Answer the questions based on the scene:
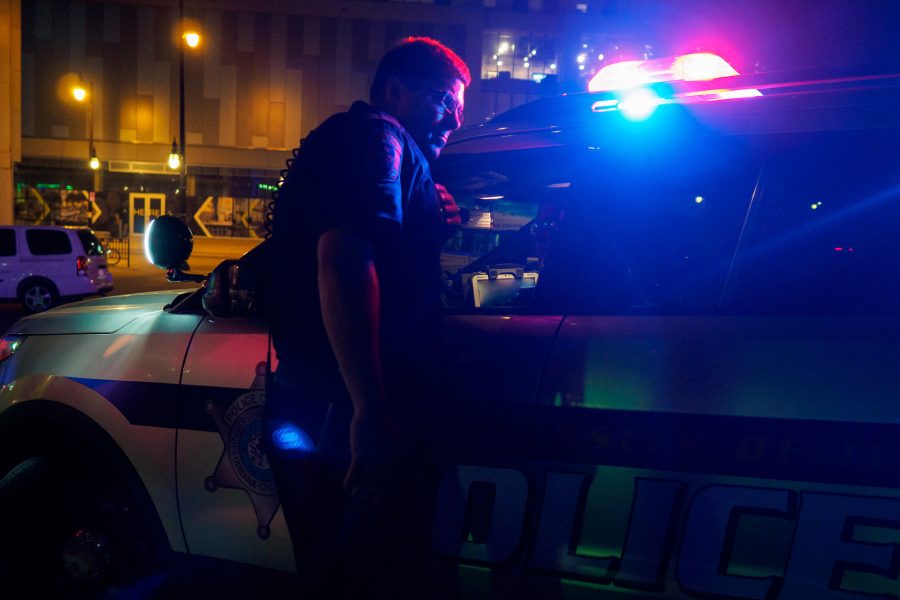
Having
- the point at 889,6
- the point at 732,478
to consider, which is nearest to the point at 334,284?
the point at 732,478

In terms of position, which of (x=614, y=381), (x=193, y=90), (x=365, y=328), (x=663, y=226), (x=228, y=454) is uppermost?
(x=193, y=90)

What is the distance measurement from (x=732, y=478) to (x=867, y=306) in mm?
588

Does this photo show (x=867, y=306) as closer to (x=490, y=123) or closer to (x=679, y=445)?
(x=679, y=445)

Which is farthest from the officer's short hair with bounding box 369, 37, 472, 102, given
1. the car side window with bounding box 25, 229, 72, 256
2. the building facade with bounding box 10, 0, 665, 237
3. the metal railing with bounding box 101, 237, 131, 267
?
the building facade with bounding box 10, 0, 665, 237

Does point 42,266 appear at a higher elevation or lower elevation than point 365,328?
lower

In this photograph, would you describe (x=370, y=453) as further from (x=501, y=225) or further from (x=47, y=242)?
(x=47, y=242)

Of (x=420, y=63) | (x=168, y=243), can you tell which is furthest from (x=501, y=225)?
(x=168, y=243)

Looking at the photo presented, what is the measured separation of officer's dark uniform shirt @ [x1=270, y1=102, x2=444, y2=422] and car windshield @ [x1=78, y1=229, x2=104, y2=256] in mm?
12862

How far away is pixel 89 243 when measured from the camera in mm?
12859

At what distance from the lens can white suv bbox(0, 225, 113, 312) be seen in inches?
472

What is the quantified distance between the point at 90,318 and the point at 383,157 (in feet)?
5.35

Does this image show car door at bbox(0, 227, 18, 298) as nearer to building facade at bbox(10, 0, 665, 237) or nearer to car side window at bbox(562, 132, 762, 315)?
car side window at bbox(562, 132, 762, 315)

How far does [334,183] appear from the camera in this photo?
1484 millimetres

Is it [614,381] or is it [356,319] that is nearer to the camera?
[356,319]
